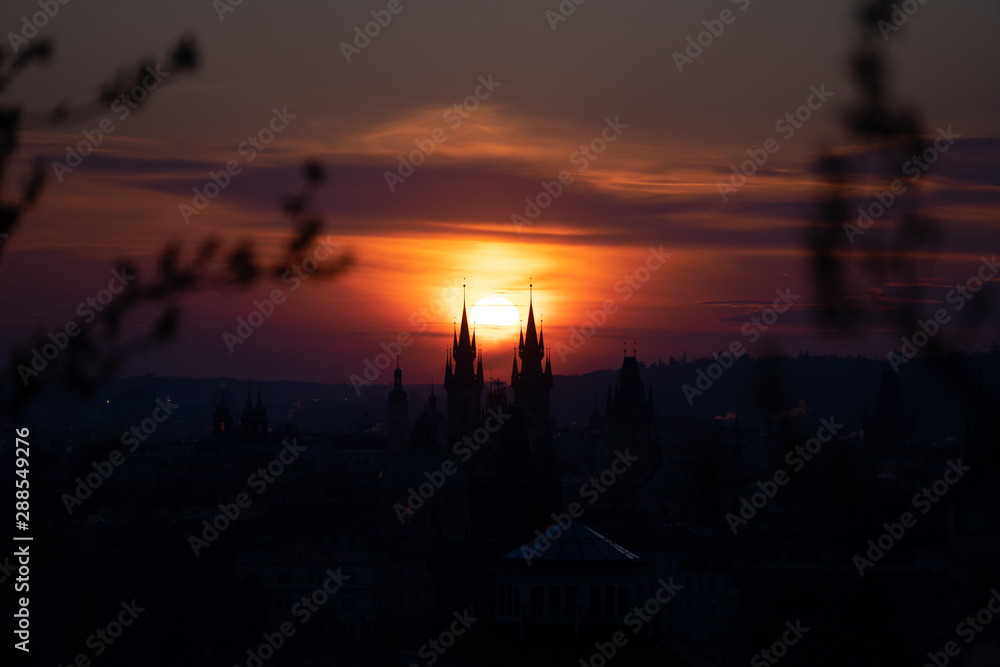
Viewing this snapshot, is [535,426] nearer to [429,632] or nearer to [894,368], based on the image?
[429,632]

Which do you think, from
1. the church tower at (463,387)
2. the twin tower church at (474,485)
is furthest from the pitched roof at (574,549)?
the church tower at (463,387)

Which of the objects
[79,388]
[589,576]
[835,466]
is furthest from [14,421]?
[589,576]

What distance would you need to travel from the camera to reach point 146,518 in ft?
385

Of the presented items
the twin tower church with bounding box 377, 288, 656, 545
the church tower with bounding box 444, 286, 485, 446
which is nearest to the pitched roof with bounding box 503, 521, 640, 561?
the twin tower church with bounding box 377, 288, 656, 545

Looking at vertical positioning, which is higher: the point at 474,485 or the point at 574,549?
the point at 474,485

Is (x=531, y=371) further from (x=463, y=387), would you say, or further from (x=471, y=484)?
(x=471, y=484)

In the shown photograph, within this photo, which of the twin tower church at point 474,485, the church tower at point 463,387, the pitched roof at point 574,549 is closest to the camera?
the pitched roof at point 574,549

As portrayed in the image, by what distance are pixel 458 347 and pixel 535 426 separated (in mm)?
10608

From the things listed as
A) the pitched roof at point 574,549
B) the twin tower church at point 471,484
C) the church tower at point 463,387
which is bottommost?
the pitched roof at point 574,549

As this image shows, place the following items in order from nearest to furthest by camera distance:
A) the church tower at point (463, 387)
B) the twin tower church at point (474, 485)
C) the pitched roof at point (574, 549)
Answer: the pitched roof at point (574, 549), the twin tower church at point (474, 485), the church tower at point (463, 387)

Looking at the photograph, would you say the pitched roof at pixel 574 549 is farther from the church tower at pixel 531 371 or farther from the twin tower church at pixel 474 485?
the church tower at pixel 531 371

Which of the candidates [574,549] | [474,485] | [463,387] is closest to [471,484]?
[474,485]

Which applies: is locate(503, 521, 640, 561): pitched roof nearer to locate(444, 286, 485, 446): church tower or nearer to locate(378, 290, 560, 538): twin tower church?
locate(378, 290, 560, 538): twin tower church

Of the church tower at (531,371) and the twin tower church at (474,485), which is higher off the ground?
the church tower at (531,371)
